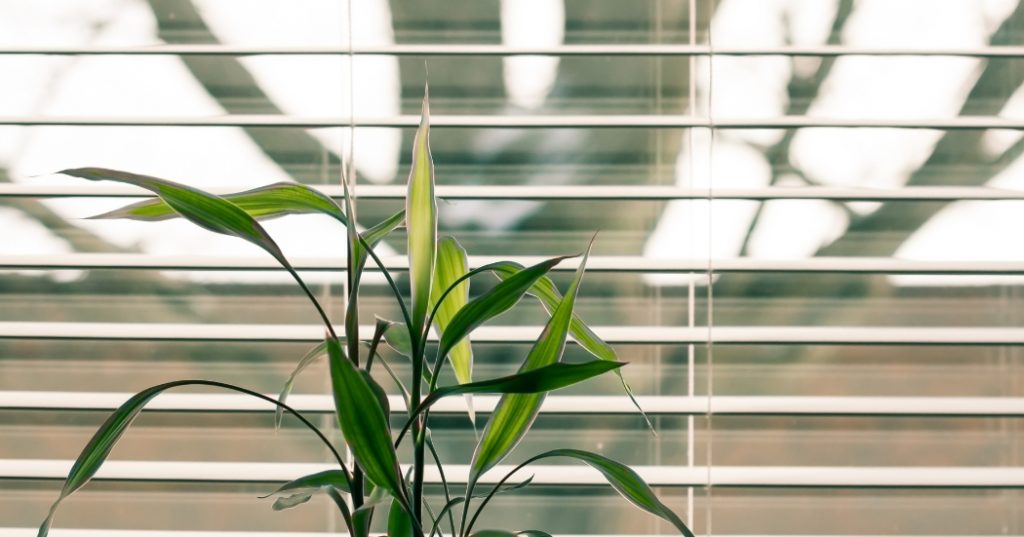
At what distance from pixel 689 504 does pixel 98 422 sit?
1200 mm

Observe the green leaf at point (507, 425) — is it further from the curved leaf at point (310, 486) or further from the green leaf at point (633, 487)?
the curved leaf at point (310, 486)

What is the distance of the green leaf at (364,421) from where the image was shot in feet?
2.63

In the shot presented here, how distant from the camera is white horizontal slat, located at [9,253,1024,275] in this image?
149cm

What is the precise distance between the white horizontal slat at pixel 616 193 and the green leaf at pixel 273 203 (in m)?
0.46

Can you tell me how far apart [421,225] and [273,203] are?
0.71 feet

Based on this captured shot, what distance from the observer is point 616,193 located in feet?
4.94

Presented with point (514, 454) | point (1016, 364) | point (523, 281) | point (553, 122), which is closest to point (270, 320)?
point (514, 454)

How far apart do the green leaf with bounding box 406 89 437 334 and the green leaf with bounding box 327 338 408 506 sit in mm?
141

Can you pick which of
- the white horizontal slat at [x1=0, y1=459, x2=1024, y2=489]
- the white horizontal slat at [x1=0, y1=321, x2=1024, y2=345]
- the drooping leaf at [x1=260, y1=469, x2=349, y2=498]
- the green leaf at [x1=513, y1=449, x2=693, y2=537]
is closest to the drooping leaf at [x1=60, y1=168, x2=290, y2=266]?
the drooping leaf at [x1=260, y1=469, x2=349, y2=498]

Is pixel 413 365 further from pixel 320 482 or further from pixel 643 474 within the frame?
pixel 643 474

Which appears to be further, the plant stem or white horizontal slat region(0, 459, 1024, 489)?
white horizontal slat region(0, 459, 1024, 489)

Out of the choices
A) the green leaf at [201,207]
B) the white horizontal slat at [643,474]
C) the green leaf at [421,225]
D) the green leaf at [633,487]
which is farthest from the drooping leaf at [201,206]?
the white horizontal slat at [643,474]

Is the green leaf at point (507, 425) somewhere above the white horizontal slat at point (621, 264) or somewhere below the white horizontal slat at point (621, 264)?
below

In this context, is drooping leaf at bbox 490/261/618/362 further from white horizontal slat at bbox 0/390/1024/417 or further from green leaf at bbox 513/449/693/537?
white horizontal slat at bbox 0/390/1024/417
